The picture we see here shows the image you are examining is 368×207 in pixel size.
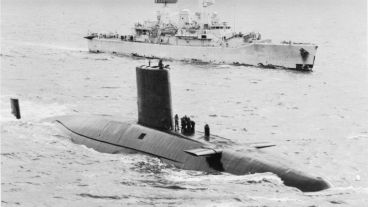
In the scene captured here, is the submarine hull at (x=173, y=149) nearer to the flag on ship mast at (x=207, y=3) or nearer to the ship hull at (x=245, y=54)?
the ship hull at (x=245, y=54)

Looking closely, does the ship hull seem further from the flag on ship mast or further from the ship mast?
the flag on ship mast

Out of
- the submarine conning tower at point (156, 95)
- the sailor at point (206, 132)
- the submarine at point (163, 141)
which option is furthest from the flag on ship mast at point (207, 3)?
the sailor at point (206, 132)

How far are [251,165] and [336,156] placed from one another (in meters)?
8.60

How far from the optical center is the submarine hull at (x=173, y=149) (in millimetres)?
17375

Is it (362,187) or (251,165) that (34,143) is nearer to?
(251,165)

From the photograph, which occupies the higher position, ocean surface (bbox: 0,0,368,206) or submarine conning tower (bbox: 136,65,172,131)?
submarine conning tower (bbox: 136,65,172,131)

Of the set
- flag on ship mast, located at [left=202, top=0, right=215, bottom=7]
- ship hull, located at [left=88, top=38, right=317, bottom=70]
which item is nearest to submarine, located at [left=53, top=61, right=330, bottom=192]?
ship hull, located at [left=88, top=38, right=317, bottom=70]

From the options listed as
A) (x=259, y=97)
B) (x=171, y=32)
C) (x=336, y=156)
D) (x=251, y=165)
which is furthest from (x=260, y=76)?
(x=251, y=165)

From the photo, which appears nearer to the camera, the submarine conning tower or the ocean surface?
the ocean surface

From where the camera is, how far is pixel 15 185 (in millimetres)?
19734

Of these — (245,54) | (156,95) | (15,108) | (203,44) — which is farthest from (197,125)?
(203,44)

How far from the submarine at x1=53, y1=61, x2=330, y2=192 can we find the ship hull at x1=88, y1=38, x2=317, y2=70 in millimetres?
37863

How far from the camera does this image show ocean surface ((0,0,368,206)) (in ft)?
58.5

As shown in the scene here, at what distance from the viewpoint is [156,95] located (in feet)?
70.2
